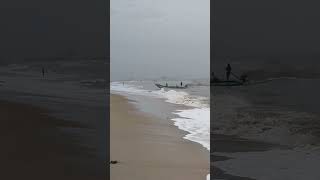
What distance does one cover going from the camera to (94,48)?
10.5 metres

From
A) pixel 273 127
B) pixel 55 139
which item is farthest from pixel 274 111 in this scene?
pixel 55 139

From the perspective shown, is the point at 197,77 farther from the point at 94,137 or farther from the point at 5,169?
the point at 5,169

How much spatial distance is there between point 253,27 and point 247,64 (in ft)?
7.53

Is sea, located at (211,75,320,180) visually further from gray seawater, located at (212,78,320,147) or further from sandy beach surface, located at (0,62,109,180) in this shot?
sandy beach surface, located at (0,62,109,180)

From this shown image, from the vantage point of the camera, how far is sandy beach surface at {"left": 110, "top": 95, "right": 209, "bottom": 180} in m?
4.13

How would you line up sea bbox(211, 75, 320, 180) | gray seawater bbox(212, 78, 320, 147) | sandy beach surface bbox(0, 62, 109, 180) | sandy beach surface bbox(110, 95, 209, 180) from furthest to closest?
gray seawater bbox(212, 78, 320, 147), sea bbox(211, 75, 320, 180), sandy beach surface bbox(110, 95, 209, 180), sandy beach surface bbox(0, 62, 109, 180)

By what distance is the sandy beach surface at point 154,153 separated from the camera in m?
4.13

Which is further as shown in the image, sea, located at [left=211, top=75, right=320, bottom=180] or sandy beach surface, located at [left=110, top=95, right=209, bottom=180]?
sea, located at [left=211, top=75, right=320, bottom=180]

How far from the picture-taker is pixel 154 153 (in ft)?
16.6

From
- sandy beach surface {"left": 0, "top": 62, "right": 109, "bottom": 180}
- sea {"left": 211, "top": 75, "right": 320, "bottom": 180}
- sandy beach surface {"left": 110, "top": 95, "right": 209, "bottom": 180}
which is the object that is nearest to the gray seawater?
sea {"left": 211, "top": 75, "right": 320, "bottom": 180}

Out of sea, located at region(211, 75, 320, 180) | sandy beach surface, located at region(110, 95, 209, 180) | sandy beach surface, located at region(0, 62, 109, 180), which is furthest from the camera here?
sea, located at region(211, 75, 320, 180)

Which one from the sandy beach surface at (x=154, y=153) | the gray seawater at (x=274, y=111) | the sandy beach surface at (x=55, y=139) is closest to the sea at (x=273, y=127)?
the gray seawater at (x=274, y=111)

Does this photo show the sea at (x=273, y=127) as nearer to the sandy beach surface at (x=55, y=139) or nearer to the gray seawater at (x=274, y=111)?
the gray seawater at (x=274, y=111)

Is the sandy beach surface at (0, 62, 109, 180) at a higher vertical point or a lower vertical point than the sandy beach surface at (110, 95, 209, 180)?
higher
